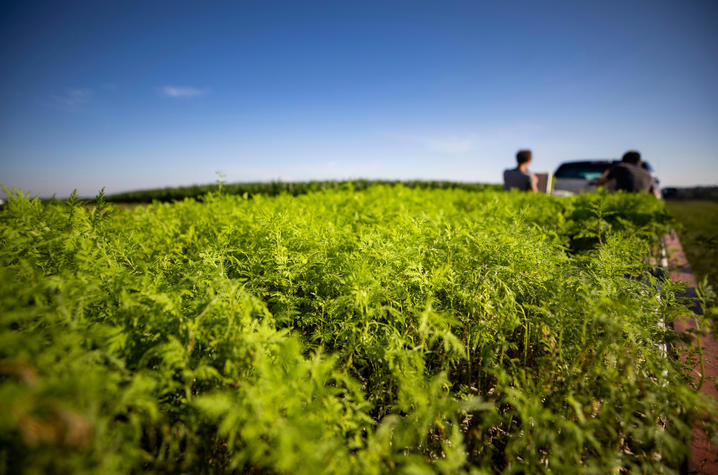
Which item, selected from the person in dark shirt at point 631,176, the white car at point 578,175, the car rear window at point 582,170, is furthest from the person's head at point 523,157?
the car rear window at point 582,170

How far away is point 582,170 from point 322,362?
13.8m

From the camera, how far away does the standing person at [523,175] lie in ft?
23.4

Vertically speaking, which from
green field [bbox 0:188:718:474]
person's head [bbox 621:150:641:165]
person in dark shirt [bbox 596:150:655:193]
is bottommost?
green field [bbox 0:188:718:474]

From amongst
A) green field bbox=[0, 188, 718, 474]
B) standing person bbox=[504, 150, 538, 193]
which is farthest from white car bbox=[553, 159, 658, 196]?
green field bbox=[0, 188, 718, 474]

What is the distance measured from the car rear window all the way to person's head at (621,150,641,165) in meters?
3.56

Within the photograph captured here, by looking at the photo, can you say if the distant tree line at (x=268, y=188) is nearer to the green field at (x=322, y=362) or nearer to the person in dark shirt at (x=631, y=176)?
the person in dark shirt at (x=631, y=176)

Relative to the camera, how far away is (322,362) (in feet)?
4.77

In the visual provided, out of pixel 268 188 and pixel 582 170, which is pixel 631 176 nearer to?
pixel 582 170

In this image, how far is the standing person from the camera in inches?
281

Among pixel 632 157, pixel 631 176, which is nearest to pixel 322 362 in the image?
pixel 631 176

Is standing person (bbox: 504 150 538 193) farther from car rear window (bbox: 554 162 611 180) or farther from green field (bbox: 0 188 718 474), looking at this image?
car rear window (bbox: 554 162 611 180)

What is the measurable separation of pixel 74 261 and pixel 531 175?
852 cm

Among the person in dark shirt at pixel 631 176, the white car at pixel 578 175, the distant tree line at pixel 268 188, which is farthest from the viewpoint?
the distant tree line at pixel 268 188

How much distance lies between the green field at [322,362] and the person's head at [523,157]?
17.4 feet
